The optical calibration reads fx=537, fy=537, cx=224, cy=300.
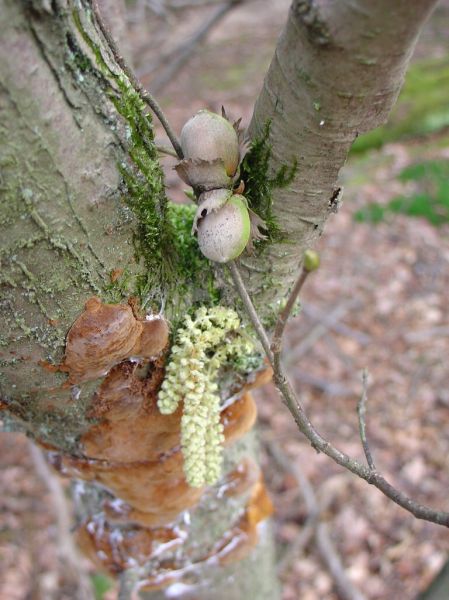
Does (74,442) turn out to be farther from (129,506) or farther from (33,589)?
(33,589)

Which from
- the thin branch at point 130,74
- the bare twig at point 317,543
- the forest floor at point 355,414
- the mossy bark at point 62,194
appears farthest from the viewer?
the forest floor at point 355,414

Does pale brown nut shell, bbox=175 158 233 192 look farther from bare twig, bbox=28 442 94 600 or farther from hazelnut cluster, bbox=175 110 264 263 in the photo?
bare twig, bbox=28 442 94 600

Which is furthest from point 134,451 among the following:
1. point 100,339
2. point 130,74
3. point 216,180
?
point 130,74

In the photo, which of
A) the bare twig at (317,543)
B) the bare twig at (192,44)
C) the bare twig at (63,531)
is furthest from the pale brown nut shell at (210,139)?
the bare twig at (317,543)

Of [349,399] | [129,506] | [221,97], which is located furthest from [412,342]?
[221,97]

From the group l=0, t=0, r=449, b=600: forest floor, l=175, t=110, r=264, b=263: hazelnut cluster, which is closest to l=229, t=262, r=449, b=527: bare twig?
l=175, t=110, r=264, b=263: hazelnut cluster

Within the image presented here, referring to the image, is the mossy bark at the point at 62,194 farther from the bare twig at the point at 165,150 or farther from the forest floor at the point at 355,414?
the forest floor at the point at 355,414
